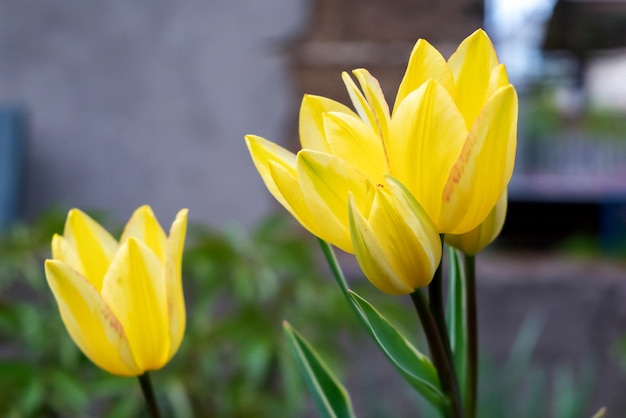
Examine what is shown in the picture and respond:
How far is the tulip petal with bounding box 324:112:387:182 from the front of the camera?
0.27 meters

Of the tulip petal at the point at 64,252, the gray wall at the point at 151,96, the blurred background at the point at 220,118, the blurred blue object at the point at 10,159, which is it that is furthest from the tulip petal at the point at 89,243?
the blurred blue object at the point at 10,159

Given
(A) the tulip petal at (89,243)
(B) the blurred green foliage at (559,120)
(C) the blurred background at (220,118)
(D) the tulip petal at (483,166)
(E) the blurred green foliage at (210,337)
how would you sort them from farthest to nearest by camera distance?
(B) the blurred green foliage at (559,120), (C) the blurred background at (220,118), (E) the blurred green foliage at (210,337), (A) the tulip petal at (89,243), (D) the tulip petal at (483,166)

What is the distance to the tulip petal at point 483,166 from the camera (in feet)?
0.83

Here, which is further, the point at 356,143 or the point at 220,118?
the point at 220,118

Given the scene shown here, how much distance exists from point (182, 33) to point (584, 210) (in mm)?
3844

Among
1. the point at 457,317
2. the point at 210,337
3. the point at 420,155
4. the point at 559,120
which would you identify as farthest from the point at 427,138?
the point at 559,120

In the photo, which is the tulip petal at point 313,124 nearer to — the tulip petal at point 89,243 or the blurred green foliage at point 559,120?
the tulip petal at point 89,243

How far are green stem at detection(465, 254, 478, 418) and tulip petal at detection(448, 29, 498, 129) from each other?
0.22ft

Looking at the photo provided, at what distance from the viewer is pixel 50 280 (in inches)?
11.9

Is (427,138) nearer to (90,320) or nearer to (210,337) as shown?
(90,320)

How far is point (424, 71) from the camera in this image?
29cm

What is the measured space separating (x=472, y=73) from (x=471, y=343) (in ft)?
0.36

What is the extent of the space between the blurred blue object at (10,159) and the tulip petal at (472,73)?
1896 millimetres

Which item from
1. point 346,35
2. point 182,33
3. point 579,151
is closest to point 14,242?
point 182,33
